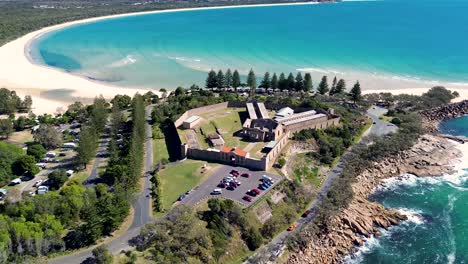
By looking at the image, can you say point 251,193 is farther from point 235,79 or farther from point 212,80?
point 212,80

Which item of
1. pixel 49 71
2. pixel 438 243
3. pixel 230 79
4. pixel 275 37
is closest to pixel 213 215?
pixel 438 243

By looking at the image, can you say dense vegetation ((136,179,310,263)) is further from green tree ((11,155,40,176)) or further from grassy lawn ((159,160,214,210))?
green tree ((11,155,40,176))

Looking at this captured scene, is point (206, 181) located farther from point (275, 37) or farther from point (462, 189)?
point (275, 37)

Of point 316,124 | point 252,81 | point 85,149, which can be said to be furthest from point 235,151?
point 252,81

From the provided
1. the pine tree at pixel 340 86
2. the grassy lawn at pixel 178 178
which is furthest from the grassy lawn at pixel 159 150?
the pine tree at pixel 340 86

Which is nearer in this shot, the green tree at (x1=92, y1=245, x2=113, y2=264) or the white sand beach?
the green tree at (x1=92, y1=245, x2=113, y2=264)

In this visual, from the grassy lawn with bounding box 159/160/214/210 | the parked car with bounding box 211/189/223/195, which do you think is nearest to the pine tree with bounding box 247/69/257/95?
the grassy lawn with bounding box 159/160/214/210

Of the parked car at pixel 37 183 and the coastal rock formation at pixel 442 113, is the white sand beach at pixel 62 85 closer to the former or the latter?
the coastal rock formation at pixel 442 113
